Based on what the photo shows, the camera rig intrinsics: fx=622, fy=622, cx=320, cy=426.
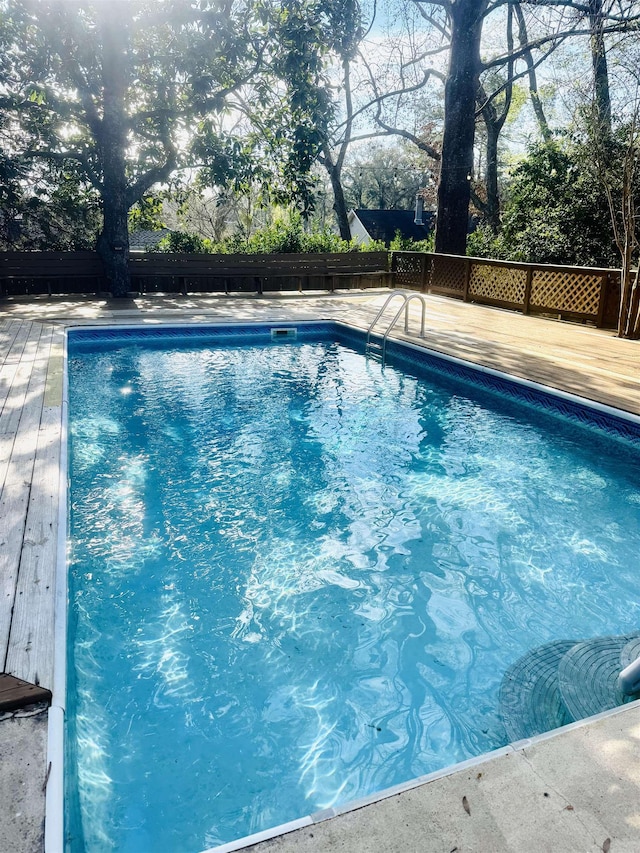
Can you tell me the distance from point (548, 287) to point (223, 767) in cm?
958

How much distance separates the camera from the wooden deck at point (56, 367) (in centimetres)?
262

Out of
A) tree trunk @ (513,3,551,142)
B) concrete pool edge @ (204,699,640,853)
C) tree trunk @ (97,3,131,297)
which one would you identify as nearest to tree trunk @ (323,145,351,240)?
tree trunk @ (513,3,551,142)

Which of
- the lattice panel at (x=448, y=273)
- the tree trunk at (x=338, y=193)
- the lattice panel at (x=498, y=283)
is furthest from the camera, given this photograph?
the tree trunk at (x=338, y=193)

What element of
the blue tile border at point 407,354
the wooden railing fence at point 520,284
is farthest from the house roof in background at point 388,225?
the blue tile border at point 407,354

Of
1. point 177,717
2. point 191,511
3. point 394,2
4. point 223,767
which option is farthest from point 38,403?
point 394,2

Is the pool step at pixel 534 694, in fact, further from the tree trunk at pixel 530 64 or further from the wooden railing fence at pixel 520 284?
the tree trunk at pixel 530 64

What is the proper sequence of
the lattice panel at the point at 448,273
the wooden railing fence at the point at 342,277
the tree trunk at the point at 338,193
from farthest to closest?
the tree trunk at the point at 338,193 → the lattice panel at the point at 448,273 → the wooden railing fence at the point at 342,277

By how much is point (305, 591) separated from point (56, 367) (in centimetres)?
450

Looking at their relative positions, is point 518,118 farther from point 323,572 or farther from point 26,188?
point 323,572

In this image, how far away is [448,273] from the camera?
505 inches

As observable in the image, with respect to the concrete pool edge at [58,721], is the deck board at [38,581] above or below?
above

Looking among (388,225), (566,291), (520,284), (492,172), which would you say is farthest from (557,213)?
(388,225)

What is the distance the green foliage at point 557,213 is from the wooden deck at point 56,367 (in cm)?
252

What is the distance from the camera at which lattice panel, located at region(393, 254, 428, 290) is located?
13.9m
